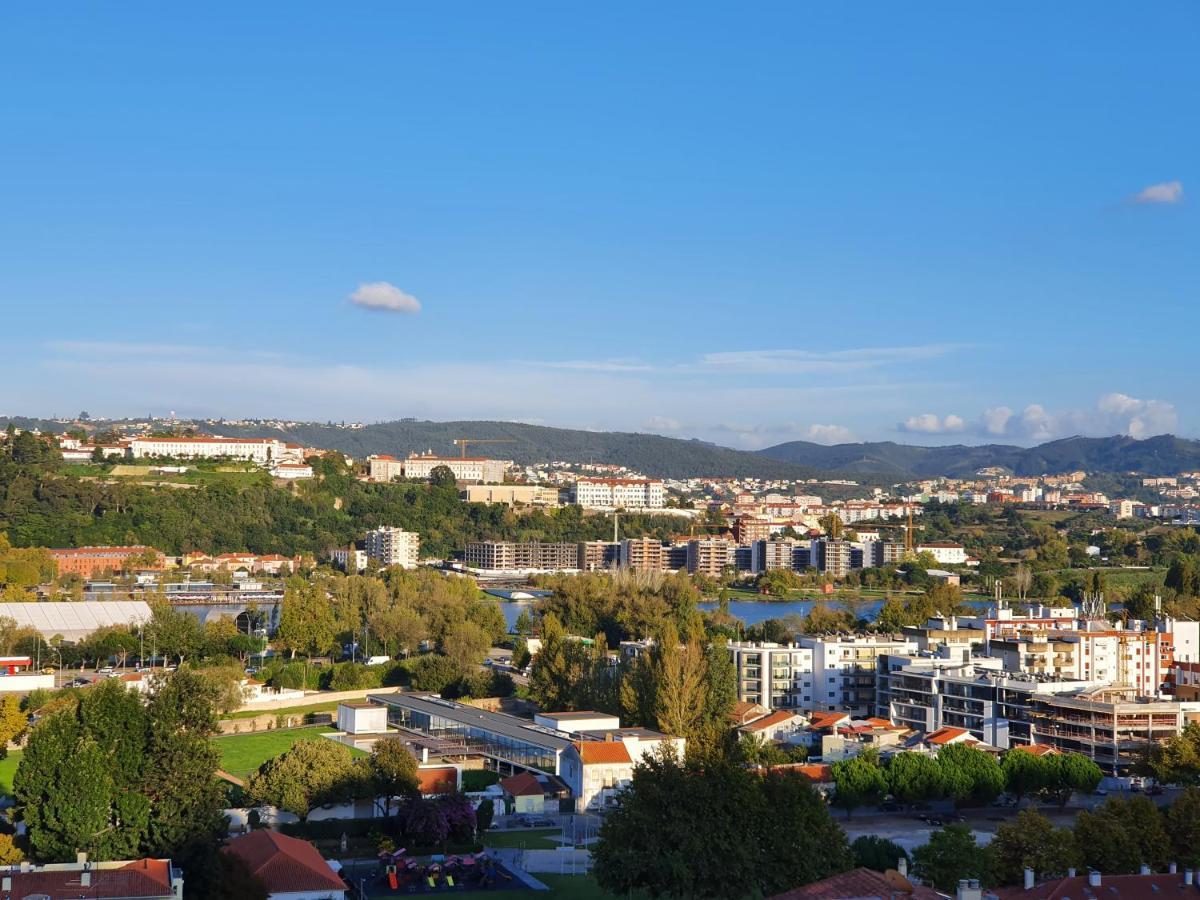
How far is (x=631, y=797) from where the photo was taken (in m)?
15.0

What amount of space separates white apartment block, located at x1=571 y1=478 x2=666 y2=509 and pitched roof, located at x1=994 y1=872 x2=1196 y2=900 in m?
89.5

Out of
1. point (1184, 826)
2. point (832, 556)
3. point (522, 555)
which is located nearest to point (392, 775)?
point (1184, 826)

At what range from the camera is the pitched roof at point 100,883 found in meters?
12.2

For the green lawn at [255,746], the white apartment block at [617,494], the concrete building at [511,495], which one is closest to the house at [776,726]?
the green lawn at [255,746]

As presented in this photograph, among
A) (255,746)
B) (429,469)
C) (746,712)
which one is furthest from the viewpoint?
(429,469)

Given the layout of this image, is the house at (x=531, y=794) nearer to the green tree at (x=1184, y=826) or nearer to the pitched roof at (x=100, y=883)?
the green tree at (x=1184, y=826)

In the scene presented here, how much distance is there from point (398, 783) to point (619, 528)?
64636 millimetres

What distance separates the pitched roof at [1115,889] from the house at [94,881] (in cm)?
711

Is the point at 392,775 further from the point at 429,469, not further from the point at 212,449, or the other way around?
the point at 429,469

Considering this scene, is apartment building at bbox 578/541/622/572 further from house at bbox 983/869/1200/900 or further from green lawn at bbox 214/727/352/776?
house at bbox 983/869/1200/900

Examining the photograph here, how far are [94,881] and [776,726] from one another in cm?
1643

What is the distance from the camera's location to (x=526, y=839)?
19562 millimetres

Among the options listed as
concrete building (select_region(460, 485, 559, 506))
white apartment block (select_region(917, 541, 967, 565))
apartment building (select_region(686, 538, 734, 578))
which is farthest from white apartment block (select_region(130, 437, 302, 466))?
white apartment block (select_region(917, 541, 967, 565))

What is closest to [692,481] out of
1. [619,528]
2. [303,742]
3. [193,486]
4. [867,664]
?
[619,528]
